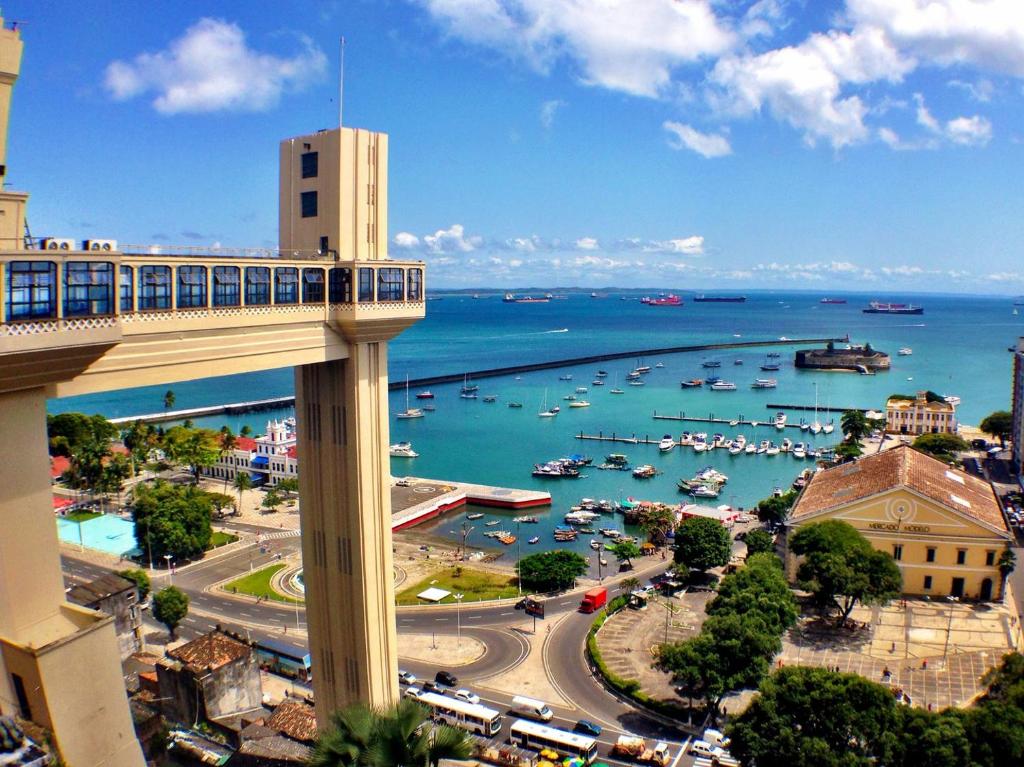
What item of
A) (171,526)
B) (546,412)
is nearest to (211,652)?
(171,526)

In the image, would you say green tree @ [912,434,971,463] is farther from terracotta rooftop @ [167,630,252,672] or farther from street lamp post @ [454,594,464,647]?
terracotta rooftop @ [167,630,252,672]

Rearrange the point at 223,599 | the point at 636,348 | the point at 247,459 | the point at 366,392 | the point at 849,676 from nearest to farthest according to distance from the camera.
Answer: the point at 366,392 < the point at 849,676 < the point at 223,599 < the point at 247,459 < the point at 636,348

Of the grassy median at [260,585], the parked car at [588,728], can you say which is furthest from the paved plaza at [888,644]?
the grassy median at [260,585]

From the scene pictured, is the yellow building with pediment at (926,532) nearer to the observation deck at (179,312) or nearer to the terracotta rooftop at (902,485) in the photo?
the terracotta rooftop at (902,485)

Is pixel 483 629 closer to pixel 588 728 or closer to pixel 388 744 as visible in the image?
pixel 588 728

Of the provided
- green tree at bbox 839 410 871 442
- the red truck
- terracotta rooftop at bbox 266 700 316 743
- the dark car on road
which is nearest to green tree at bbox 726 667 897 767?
terracotta rooftop at bbox 266 700 316 743

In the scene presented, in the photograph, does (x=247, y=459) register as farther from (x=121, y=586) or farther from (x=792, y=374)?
(x=792, y=374)

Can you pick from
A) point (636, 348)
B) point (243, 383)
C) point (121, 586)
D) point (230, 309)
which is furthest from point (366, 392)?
point (636, 348)

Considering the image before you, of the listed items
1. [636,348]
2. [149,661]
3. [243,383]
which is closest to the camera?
[149,661]
